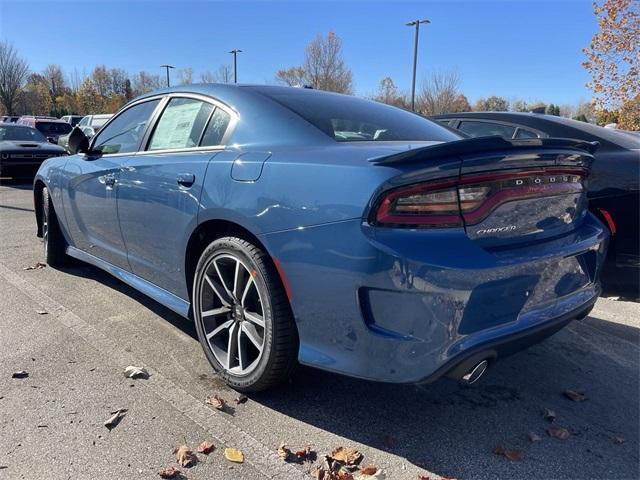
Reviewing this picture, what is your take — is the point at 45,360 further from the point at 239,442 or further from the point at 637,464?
the point at 637,464

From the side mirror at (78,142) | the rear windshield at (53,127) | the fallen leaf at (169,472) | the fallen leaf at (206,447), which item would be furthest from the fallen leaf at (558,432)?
the rear windshield at (53,127)

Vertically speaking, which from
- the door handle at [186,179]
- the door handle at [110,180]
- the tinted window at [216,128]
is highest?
the tinted window at [216,128]

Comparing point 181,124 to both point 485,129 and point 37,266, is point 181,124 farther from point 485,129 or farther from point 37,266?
point 485,129

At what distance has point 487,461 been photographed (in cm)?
215

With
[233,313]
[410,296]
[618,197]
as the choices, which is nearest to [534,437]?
[410,296]

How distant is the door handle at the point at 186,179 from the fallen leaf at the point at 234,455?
4.43ft


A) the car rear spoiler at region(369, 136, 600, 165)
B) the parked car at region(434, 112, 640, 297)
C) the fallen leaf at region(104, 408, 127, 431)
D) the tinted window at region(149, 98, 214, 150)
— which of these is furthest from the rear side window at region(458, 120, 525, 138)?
the fallen leaf at region(104, 408, 127, 431)

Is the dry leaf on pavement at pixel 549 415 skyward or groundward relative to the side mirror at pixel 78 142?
groundward

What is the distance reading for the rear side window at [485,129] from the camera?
195 inches

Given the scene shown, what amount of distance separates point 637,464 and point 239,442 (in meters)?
1.71

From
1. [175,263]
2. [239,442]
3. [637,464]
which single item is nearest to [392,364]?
[239,442]

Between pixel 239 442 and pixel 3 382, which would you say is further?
pixel 3 382

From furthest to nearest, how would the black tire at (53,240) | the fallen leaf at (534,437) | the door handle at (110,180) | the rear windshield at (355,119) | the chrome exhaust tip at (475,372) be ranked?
the black tire at (53,240) < the door handle at (110,180) < the rear windshield at (355,119) < the fallen leaf at (534,437) < the chrome exhaust tip at (475,372)

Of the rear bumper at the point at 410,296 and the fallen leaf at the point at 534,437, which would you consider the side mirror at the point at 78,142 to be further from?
the fallen leaf at the point at 534,437
